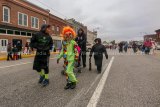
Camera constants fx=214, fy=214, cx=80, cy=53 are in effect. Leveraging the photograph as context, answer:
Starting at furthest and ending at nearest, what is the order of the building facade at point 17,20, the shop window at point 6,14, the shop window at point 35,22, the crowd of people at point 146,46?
the shop window at point 35,22
the shop window at point 6,14
the building facade at point 17,20
the crowd of people at point 146,46

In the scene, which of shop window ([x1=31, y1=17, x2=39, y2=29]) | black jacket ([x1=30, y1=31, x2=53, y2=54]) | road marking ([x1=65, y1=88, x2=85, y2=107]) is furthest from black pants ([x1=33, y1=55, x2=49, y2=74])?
shop window ([x1=31, y1=17, x2=39, y2=29])

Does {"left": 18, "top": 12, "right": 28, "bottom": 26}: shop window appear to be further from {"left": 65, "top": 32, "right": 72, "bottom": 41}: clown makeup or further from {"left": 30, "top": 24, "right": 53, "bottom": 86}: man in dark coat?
{"left": 65, "top": 32, "right": 72, "bottom": 41}: clown makeup

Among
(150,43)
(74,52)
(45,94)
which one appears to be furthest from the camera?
(150,43)

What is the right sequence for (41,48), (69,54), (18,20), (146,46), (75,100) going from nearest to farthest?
1. (75,100)
2. (69,54)
3. (41,48)
4. (146,46)
5. (18,20)

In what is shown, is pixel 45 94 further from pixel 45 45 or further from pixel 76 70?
pixel 76 70

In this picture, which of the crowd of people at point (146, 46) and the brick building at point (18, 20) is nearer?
the crowd of people at point (146, 46)

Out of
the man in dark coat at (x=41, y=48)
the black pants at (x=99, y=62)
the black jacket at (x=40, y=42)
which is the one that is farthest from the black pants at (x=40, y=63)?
the black pants at (x=99, y=62)

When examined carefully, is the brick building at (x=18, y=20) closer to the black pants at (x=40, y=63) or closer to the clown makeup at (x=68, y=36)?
the black pants at (x=40, y=63)

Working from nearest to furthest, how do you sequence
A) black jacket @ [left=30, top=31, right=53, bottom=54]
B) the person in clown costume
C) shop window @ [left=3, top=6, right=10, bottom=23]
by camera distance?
the person in clown costume, black jacket @ [left=30, top=31, right=53, bottom=54], shop window @ [left=3, top=6, right=10, bottom=23]

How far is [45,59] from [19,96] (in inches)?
62.7

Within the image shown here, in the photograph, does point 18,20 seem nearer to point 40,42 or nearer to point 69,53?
point 40,42

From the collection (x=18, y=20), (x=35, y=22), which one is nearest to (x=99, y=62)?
(x=18, y=20)

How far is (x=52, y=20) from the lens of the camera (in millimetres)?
44781

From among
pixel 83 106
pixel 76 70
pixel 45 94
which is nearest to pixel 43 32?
pixel 45 94
